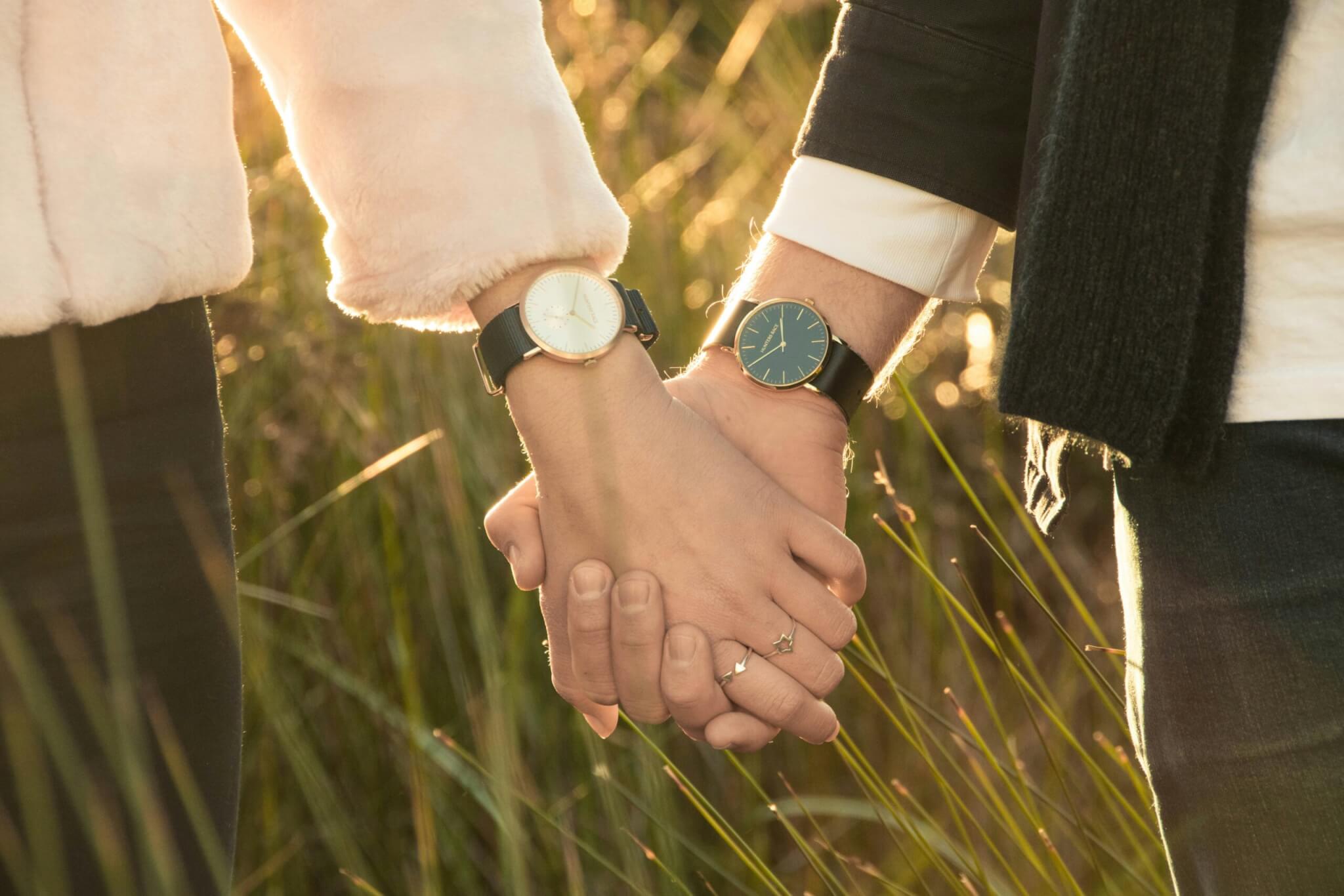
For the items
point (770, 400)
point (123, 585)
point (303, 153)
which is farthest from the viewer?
point (770, 400)

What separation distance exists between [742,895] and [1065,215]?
1421mm

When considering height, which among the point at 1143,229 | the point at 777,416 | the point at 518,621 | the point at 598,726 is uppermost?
the point at 1143,229

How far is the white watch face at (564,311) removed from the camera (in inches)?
41.3

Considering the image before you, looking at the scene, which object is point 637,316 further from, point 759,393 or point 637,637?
point 637,637

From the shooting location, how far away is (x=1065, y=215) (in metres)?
0.86

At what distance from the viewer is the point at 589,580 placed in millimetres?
1118

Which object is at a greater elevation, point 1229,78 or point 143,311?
point 1229,78

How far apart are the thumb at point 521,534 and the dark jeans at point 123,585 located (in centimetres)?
28

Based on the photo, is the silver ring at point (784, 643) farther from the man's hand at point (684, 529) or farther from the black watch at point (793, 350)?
the black watch at point (793, 350)

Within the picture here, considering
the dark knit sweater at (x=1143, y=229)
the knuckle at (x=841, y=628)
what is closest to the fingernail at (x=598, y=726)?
the knuckle at (x=841, y=628)

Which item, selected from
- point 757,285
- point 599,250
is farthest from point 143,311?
point 757,285

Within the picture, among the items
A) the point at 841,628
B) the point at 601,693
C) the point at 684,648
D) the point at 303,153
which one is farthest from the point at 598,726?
the point at 303,153

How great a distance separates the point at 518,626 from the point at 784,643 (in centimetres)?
65

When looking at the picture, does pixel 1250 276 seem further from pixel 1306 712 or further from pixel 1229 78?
pixel 1306 712
